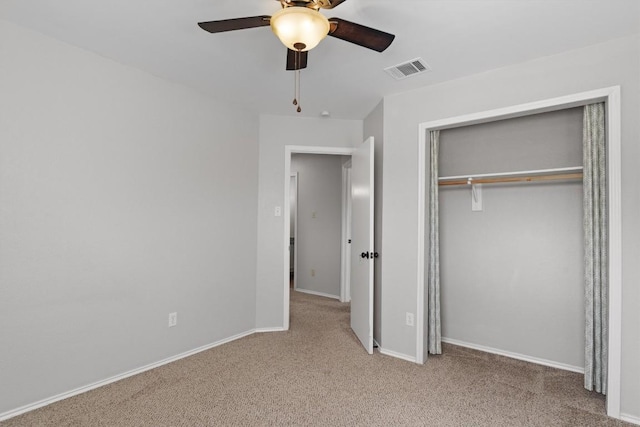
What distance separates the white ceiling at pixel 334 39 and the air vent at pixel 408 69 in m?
0.06

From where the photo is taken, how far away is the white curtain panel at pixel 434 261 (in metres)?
3.16

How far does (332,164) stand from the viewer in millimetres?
5570

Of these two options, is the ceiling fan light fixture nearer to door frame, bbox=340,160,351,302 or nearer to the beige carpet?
the beige carpet

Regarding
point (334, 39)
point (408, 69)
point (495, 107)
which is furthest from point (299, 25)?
point (495, 107)

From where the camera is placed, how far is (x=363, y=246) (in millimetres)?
3373

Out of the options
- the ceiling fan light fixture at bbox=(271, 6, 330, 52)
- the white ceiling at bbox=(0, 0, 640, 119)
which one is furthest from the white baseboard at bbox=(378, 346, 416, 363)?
the ceiling fan light fixture at bbox=(271, 6, 330, 52)

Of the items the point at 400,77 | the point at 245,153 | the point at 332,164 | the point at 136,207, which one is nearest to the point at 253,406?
the point at 136,207

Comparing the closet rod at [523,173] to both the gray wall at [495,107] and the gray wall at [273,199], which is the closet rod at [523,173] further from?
the gray wall at [273,199]

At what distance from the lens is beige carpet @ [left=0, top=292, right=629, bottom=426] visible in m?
2.13

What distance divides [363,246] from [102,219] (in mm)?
2195

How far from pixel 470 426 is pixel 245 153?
120 inches

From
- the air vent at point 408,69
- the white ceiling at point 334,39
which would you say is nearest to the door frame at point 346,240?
the white ceiling at point 334,39

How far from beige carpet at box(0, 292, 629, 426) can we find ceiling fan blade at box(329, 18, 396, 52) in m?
2.14

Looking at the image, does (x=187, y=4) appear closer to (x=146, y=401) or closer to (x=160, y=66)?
(x=160, y=66)
